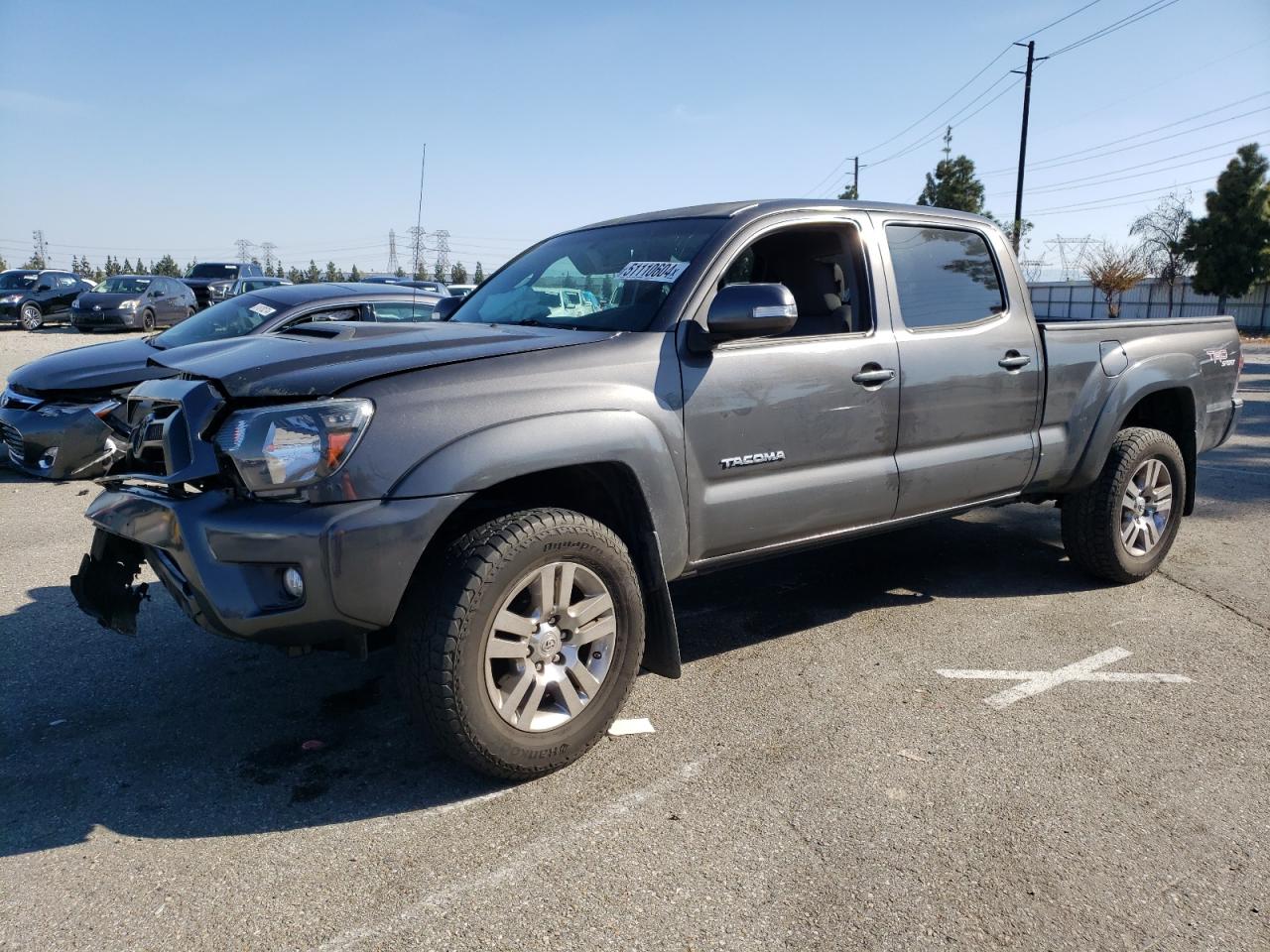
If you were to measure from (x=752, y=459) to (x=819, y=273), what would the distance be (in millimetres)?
1162

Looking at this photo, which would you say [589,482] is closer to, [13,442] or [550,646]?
[550,646]

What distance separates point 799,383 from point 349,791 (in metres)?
2.17

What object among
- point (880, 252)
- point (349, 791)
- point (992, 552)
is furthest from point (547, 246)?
point (992, 552)

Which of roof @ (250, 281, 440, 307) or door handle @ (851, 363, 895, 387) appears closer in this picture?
door handle @ (851, 363, 895, 387)

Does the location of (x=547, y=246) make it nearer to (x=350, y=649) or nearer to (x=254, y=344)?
(x=254, y=344)

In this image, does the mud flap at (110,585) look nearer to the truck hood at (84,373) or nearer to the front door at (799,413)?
the front door at (799,413)

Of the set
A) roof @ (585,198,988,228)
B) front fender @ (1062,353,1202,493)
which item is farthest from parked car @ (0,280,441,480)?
front fender @ (1062,353,1202,493)

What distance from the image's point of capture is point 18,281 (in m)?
26.0

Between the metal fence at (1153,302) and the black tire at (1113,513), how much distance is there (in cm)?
3255

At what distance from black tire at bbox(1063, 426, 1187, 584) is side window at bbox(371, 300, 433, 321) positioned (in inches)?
189

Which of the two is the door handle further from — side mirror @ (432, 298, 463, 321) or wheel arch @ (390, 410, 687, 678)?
side mirror @ (432, 298, 463, 321)

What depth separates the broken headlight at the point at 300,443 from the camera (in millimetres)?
2707

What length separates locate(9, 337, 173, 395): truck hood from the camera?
7121mm

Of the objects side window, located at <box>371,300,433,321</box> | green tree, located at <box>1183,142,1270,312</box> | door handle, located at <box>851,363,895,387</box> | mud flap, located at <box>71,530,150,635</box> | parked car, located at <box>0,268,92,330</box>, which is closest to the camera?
mud flap, located at <box>71,530,150,635</box>
